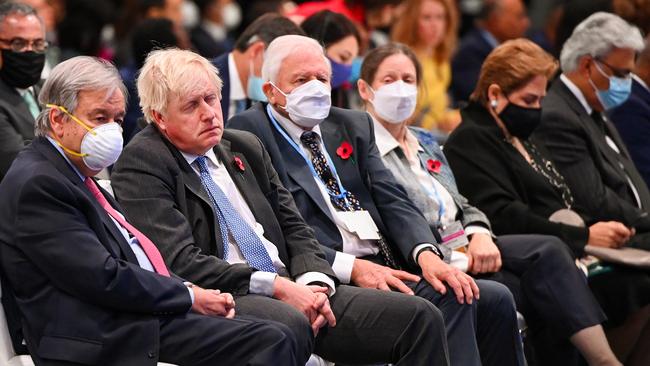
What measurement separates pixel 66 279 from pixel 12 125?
190 centimetres

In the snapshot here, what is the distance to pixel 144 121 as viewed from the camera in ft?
15.3

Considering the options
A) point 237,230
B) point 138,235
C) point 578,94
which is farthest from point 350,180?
point 578,94

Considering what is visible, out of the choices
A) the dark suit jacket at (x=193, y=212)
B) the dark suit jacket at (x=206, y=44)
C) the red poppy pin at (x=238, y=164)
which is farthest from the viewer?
the dark suit jacket at (x=206, y=44)

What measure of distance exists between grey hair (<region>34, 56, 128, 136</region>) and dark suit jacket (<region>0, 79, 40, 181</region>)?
1.34m

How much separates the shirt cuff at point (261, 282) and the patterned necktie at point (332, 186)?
713 millimetres

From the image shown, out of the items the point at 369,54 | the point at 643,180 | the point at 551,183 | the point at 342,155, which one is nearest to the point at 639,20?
the point at 643,180

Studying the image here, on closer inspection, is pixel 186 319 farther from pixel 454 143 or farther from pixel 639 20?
pixel 639 20

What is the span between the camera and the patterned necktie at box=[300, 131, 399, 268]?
15.7 feet

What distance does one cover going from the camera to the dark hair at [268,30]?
592cm

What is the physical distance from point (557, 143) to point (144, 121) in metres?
2.34

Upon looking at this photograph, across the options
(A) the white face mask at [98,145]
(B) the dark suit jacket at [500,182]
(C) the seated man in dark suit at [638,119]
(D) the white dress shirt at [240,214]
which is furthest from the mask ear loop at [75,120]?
(C) the seated man in dark suit at [638,119]

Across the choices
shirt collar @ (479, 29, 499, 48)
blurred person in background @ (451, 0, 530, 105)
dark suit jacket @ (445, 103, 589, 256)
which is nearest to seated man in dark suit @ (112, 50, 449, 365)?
dark suit jacket @ (445, 103, 589, 256)

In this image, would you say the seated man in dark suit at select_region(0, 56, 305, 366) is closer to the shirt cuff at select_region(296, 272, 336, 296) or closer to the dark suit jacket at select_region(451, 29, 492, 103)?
the shirt cuff at select_region(296, 272, 336, 296)

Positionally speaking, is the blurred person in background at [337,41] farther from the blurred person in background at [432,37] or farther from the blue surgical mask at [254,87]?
the blurred person in background at [432,37]
